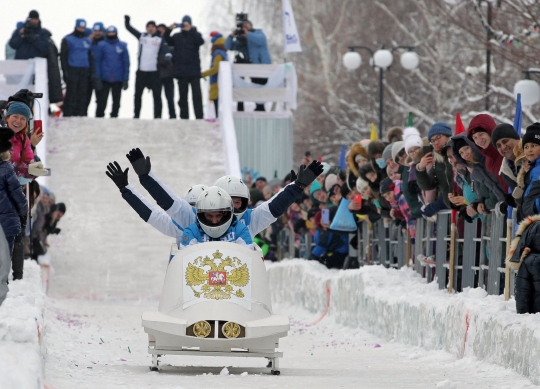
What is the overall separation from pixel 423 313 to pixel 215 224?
2.71 m

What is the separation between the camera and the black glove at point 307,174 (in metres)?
12.7

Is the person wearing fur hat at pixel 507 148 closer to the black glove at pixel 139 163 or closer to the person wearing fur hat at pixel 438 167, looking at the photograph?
the person wearing fur hat at pixel 438 167

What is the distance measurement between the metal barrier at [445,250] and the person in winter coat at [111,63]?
483 inches

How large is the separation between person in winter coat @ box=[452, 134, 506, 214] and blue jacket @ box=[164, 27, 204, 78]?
715 inches

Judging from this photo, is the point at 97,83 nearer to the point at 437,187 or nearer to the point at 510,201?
the point at 437,187

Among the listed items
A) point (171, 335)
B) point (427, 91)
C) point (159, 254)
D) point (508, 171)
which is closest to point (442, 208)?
point (508, 171)

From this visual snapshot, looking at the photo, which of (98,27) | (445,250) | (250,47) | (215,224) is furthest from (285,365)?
(250,47)

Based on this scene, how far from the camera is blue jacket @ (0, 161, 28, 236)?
12.2 metres

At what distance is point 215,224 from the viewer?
452 inches

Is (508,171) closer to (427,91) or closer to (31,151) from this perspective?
(31,151)

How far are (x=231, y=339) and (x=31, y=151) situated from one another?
13.6ft

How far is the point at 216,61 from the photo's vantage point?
32375mm

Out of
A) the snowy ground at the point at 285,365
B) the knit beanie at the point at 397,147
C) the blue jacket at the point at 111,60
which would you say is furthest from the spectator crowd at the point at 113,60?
the knit beanie at the point at 397,147

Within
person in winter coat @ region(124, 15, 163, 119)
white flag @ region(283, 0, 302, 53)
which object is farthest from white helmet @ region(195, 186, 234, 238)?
white flag @ region(283, 0, 302, 53)
